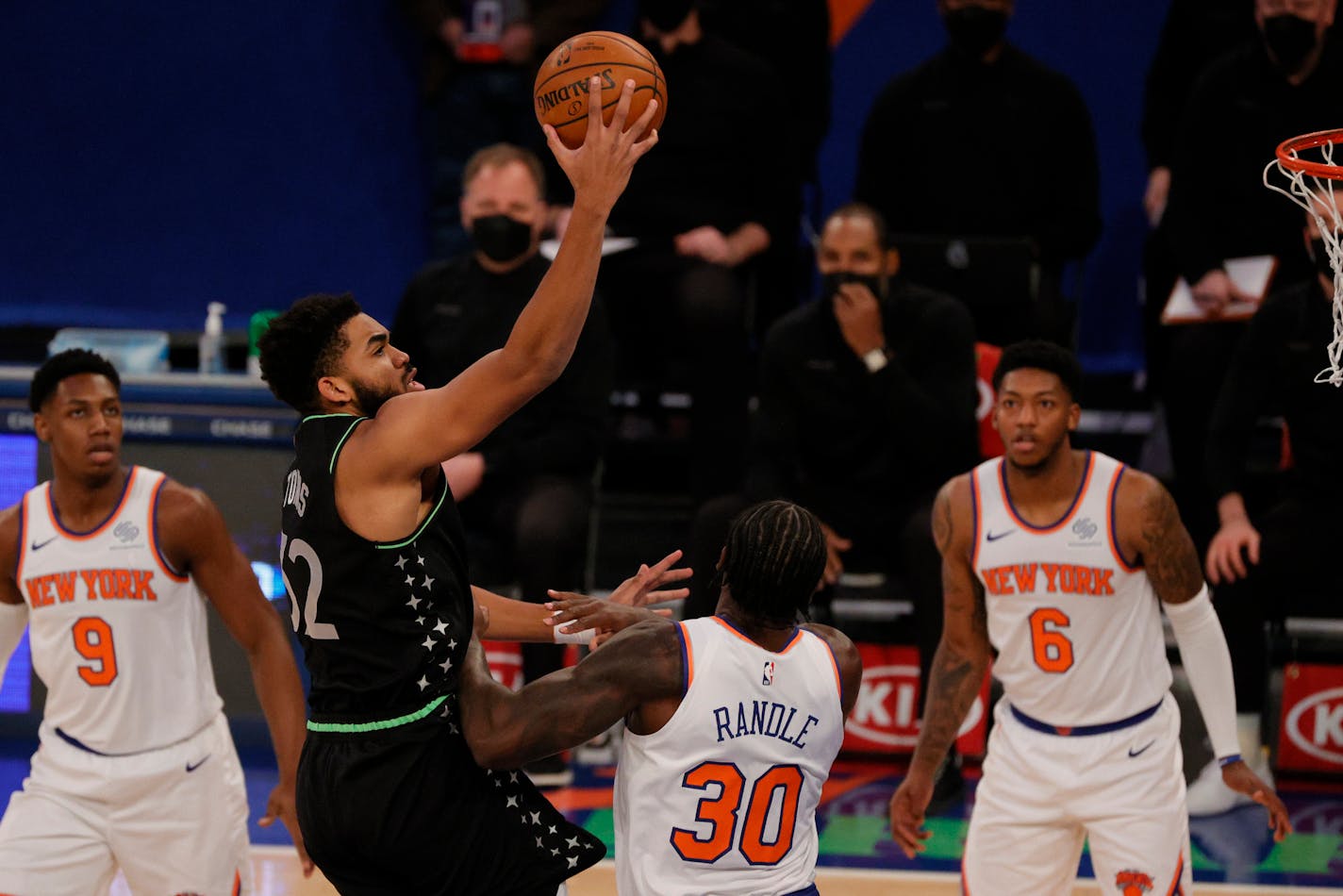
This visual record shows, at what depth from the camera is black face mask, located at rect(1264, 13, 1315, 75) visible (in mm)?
7172

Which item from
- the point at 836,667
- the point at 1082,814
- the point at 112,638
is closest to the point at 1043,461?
the point at 1082,814

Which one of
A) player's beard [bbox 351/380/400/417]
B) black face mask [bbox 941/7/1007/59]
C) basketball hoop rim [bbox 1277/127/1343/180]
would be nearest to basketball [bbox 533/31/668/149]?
player's beard [bbox 351/380/400/417]

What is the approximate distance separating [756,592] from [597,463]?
11.7 ft

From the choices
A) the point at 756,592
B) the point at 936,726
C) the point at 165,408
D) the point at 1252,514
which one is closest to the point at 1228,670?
the point at 936,726

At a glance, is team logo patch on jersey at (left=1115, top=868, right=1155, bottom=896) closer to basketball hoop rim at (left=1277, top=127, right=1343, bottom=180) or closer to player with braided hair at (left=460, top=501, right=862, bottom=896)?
player with braided hair at (left=460, top=501, right=862, bottom=896)

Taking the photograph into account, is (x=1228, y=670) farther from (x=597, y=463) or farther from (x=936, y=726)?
(x=597, y=463)

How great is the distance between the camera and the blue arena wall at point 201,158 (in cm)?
977

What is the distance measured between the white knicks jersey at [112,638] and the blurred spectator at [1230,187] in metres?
4.26

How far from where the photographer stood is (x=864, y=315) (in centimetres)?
671

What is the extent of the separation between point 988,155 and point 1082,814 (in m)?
3.88

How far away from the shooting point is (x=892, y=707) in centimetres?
703

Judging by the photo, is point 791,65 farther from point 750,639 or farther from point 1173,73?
point 750,639

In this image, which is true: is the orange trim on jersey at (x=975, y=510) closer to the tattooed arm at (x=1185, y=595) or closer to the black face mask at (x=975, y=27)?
the tattooed arm at (x=1185, y=595)

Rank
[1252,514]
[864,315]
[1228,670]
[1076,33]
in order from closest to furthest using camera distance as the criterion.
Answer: [1228,670], [864,315], [1252,514], [1076,33]
